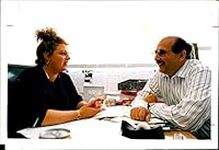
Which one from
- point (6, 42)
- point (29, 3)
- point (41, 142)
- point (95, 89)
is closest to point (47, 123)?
point (41, 142)

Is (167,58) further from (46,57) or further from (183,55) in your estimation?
(46,57)

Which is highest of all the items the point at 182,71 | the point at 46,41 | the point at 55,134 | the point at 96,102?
the point at 46,41

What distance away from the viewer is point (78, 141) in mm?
1349

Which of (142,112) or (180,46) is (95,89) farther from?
(180,46)

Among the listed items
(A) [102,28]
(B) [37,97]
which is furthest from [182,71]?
(B) [37,97]

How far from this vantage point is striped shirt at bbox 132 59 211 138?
4.32 ft

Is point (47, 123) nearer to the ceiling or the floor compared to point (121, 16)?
nearer to the floor

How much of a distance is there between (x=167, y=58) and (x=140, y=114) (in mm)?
247

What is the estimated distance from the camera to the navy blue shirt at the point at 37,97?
137 centimetres

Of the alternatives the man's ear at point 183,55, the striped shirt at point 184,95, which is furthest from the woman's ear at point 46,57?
the man's ear at point 183,55

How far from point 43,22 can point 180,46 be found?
21.6 inches

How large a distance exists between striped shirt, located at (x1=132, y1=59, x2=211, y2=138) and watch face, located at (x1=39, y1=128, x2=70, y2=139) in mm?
294

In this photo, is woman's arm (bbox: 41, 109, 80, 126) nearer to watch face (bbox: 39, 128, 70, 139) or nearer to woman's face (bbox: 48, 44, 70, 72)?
watch face (bbox: 39, 128, 70, 139)

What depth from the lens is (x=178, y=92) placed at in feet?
4.46
